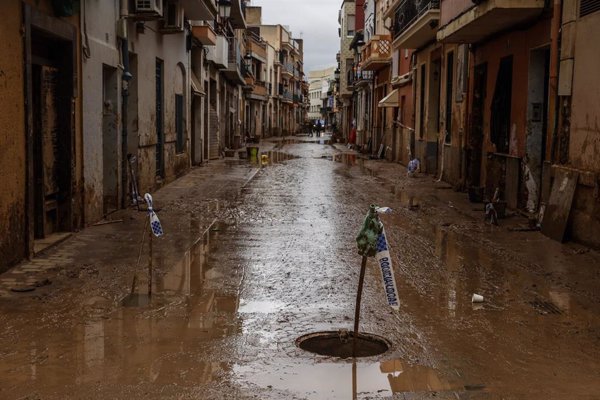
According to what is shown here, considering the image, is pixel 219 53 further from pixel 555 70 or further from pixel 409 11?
pixel 555 70

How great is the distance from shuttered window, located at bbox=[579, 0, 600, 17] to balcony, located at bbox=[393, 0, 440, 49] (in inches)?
362

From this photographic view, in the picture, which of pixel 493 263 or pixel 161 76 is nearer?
pixel 493 263

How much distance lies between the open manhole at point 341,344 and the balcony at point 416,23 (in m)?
15.1

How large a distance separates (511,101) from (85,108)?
8227mm

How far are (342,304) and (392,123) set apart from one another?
25450 mm

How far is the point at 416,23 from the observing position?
21141mm

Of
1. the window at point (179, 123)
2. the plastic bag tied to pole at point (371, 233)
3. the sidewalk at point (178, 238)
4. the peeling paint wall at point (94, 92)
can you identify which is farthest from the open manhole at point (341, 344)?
the window at point (179, 123)

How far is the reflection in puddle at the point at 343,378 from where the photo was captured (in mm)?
4645

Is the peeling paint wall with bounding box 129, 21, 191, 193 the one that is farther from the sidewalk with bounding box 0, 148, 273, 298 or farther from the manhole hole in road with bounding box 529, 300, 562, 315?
the manhole hole in road with bounding box 529, 300, 562, 315

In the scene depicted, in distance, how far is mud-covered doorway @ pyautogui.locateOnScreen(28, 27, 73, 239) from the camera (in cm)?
947

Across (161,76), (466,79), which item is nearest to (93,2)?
(161,76)

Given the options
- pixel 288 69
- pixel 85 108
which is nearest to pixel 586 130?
pixel 85 108

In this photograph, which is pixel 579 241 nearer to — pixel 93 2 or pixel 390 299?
pixel 390 299

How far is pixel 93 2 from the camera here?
1141 centimetres
